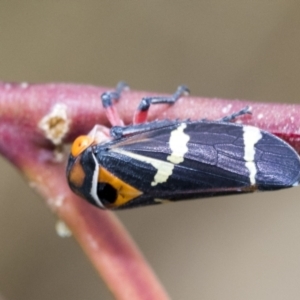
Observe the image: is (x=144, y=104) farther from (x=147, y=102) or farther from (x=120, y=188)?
(x=120, y=188)

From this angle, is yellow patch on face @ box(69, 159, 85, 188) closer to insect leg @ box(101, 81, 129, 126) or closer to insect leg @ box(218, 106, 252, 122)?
insect leg @ box(101, 81, 129, 126)

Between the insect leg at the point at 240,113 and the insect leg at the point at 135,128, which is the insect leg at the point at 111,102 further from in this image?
the insect leg at the point at 240,113

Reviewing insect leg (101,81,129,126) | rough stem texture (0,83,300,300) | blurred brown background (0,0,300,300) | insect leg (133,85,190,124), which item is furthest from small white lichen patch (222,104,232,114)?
blurred brown background (0,0,300,300)

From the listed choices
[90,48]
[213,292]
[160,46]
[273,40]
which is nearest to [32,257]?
[213,292]

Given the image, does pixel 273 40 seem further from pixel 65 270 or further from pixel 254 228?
pixel 65 270

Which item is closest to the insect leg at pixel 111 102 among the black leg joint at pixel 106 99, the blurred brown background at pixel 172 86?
the black leg joint at pixel 106 99
